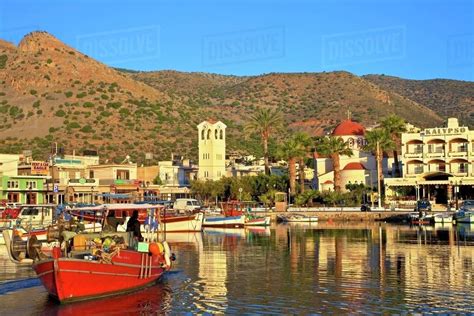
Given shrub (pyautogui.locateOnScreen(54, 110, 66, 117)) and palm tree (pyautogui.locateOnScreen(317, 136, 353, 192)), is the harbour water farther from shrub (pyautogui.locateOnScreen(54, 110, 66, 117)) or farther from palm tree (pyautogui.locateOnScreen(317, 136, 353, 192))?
shrub (pyautogui.locateOnScreen(54, 110, 66, 117))

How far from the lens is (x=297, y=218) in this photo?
84.8 meters

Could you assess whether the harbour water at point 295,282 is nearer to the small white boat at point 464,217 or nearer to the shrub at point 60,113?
the small white boat at point 464,217

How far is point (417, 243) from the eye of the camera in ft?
175

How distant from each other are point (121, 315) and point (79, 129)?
4797 inches

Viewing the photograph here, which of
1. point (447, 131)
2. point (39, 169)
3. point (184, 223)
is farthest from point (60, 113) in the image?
point (184, 223)

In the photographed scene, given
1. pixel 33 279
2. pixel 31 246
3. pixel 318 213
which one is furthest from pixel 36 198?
pixel 31 246

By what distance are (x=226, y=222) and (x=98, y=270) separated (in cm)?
A: 5146

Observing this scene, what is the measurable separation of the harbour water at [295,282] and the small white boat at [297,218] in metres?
28.2

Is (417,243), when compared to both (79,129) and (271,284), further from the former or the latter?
(79,129)

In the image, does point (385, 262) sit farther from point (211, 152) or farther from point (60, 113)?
point (60, 113)

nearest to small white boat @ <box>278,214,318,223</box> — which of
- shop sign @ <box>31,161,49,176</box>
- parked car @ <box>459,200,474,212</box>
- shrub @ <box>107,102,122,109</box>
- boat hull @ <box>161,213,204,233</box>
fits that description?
parked car @ <box>459,200,474,212</box>

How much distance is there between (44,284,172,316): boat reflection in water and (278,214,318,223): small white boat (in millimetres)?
55471

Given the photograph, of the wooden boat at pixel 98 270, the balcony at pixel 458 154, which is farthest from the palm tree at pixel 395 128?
the wooden boat at pixel 98 270

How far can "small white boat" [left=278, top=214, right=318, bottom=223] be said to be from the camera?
83.7m
